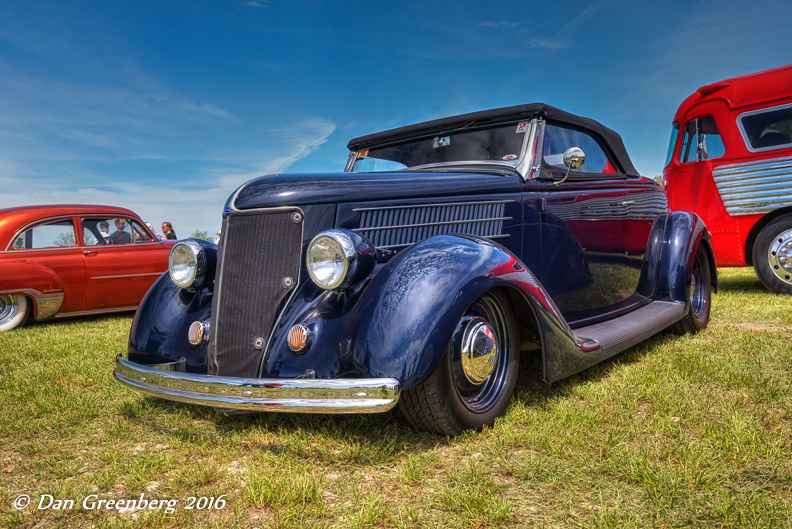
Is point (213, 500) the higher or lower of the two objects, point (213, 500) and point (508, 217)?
the lower

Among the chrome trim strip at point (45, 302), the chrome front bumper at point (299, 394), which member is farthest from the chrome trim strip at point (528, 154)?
the chrome trim strip at point (45, 302)

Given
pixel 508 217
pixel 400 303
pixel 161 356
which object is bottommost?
pixel 161 356

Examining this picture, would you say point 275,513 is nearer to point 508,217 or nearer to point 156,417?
point 156,417

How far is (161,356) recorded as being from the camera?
2654 millimetres

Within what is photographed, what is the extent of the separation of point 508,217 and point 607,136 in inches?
72.1

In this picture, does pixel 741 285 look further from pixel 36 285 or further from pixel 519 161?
pixel 36 285

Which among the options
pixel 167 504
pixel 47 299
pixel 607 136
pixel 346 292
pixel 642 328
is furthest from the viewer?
pixel 47 299

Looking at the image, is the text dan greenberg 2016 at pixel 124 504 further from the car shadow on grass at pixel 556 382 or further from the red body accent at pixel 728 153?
the red body accent at pixel 728 153

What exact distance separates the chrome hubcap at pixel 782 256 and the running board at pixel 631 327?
3.76m

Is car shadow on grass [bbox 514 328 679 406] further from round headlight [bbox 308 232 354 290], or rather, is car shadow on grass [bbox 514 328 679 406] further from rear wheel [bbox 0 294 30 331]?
rear wheel [bbox 0 294 30 331]

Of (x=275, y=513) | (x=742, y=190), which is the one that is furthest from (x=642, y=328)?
(x=742, y=190)

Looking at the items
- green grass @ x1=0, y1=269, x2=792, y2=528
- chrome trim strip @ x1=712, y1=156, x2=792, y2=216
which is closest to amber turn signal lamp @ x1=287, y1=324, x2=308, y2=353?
green grass @ x1=0, y1=269, x2=792, y2=528

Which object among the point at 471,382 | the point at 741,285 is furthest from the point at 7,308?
the point at 741,285

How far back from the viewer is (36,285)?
6484 mm
